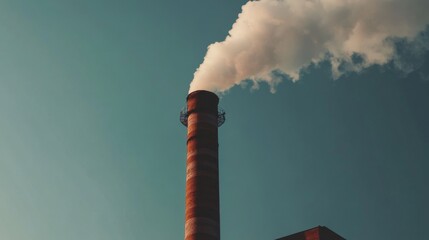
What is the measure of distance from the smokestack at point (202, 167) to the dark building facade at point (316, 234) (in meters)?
5.03

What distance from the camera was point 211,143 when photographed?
33.9 metres

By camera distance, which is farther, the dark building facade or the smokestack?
the dark building facade

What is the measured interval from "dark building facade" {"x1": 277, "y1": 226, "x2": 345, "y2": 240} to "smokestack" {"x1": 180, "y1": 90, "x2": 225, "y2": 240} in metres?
5.03

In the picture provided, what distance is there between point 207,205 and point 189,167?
2855mm

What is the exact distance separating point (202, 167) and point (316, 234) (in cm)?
783

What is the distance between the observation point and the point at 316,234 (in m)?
31.8

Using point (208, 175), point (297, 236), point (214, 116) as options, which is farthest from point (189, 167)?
point (297, 236)

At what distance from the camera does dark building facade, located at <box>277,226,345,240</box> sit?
104ft

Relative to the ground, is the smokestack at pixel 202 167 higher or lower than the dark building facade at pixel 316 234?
higher

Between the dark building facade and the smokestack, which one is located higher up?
the smokestack

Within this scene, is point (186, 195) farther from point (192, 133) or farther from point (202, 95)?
point (202, 95)

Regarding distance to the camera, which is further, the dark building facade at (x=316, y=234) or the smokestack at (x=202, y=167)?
the dark building facade at (x=316, y=234)

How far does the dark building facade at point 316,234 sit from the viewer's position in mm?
31797

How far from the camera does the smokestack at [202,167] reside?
3080 centimetres
